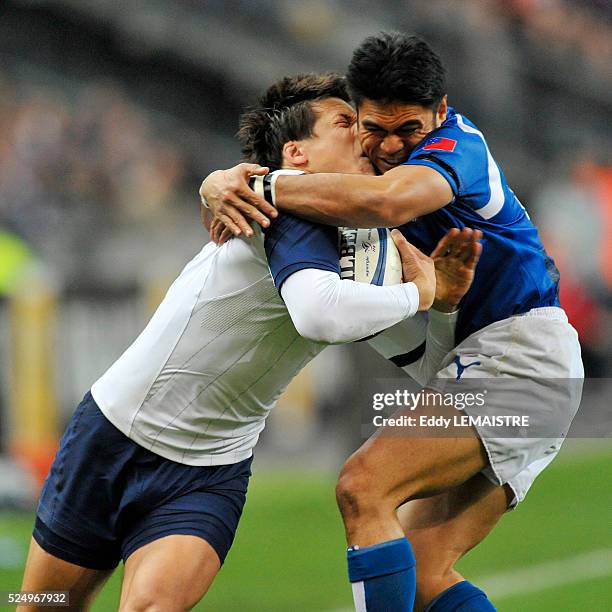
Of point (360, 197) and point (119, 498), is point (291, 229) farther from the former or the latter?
point (119, 498)

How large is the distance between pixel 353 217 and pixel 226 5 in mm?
12029

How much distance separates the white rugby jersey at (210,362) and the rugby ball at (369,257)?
245 mm

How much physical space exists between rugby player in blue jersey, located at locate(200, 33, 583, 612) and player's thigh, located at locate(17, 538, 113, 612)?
2.78 feet

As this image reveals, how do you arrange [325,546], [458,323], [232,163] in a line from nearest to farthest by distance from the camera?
[458,323], [325,546], [232,163]

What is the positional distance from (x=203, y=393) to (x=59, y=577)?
0.75m

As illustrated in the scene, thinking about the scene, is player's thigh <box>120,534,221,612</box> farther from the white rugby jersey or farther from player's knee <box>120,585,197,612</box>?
the white rugby jersey

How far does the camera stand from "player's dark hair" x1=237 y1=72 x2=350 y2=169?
3873 millimetres

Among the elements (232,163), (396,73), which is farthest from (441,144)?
(232,163)

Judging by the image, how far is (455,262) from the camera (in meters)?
4.05

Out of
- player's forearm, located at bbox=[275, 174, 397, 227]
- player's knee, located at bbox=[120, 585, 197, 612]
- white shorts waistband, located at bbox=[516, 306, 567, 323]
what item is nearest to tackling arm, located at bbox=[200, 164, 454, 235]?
player's forearm, located at bbox=[275, 174, 397, 227]

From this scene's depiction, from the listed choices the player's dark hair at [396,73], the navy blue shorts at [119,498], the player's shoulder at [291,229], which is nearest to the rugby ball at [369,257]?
the player's shoulder at [291,229]

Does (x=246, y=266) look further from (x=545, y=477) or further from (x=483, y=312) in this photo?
(x=545, y=477)

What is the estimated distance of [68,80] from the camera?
13922 mm

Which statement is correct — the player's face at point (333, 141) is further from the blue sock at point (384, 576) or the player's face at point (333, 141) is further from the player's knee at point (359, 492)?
the blue sock at point (384, 576)
